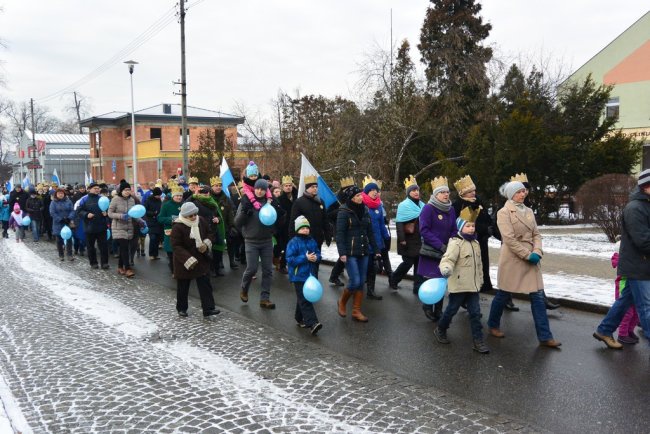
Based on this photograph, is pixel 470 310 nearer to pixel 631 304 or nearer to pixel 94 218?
pixel 631 304

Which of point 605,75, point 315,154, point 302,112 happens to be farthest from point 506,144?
point 605,75

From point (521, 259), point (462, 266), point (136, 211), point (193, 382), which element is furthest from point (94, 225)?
point (521, 259)

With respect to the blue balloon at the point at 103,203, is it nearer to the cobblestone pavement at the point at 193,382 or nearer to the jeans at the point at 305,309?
the cobblestone pavement at the point at 193,382

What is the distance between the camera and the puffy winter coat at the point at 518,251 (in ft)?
20.5

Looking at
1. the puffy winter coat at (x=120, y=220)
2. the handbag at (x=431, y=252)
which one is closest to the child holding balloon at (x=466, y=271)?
the handbag at (x=431, y=252)

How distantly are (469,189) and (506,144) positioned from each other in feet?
41.1

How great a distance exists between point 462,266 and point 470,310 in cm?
49

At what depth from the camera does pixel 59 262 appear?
13.7 meters

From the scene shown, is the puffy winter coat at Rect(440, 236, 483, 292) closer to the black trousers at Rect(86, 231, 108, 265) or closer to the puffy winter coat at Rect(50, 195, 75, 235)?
the black trousers at Rect(86, 231, 108, 265)

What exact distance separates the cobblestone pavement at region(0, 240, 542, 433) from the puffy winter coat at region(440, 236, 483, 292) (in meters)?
1.42

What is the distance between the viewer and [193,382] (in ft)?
17.5

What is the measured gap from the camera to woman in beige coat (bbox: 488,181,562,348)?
621cm

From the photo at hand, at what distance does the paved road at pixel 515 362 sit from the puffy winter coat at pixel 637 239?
3.02ft

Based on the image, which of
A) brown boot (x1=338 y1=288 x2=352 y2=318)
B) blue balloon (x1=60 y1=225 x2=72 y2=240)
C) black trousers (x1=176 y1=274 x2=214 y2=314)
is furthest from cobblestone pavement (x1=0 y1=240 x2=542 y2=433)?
blue balloon (x1=60 y1=225 x2=72 y2=240)
